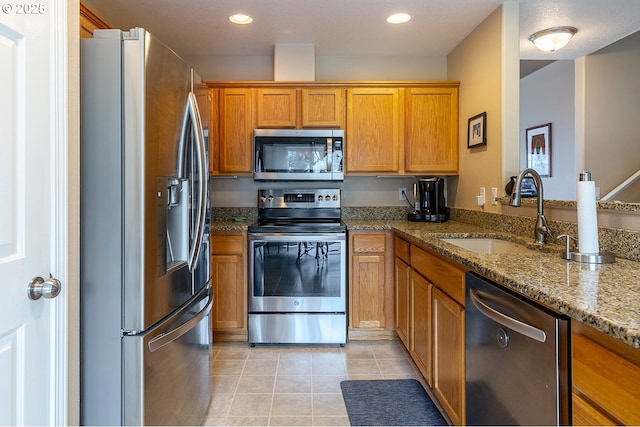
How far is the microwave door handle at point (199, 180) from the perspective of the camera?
153 cm

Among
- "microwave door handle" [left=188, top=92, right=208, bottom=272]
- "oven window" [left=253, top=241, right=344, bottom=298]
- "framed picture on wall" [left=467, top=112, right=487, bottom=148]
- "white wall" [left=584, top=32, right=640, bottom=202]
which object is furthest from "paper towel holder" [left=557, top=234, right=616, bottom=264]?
"white wall" [left=584, top=32, right=640, bottom=202]

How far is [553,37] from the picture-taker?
9.07ft

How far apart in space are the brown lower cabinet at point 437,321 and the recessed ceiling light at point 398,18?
5.17 ft

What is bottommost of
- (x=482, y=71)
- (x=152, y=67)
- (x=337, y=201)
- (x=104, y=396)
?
(x=104, y=396)

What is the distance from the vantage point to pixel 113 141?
1251mm

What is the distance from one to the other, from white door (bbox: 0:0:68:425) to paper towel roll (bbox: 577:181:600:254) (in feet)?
5.86

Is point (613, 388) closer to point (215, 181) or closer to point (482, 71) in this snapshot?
point (482, 71)

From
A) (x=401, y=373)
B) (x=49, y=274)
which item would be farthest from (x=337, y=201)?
(x=49, y=274)

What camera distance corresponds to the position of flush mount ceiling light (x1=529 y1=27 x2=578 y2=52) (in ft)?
9.07

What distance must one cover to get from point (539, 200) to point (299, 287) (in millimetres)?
1688

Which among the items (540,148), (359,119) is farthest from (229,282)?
(540,148)

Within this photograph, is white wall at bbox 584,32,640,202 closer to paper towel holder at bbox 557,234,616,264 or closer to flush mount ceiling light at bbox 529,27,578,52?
flush mount ceiling light at bbox 529,27,578,52

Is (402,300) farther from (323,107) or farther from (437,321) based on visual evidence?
(323,107)

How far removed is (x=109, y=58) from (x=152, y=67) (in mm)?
136
